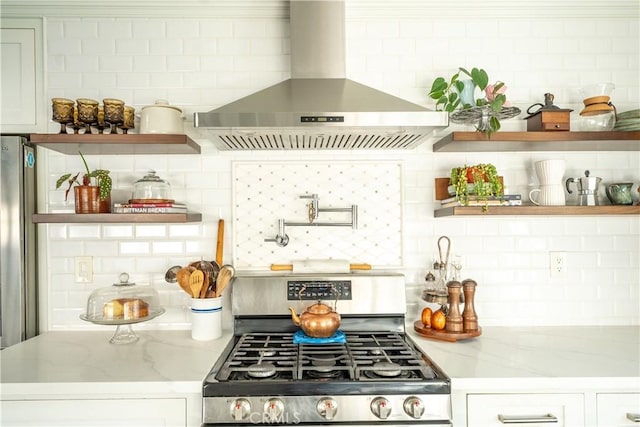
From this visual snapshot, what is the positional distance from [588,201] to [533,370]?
939 millimetres

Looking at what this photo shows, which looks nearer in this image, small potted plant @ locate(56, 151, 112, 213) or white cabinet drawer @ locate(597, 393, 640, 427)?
white cabinet drawer @ locate(597, 393, 640, 427)

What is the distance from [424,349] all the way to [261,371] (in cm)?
72

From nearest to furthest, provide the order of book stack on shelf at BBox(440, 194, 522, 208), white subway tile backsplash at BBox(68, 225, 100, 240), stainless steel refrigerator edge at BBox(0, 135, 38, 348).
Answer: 1. book stack on shelf at BBox(440, 194, 522, 208)
2. stainless steel refrigerator edge at BBox(0, 135, 38, 348)
3. white subway tile backsplash at BBox(68, 225, 100, 240)

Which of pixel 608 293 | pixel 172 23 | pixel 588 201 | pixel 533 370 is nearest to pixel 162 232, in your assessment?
pixel 172 23

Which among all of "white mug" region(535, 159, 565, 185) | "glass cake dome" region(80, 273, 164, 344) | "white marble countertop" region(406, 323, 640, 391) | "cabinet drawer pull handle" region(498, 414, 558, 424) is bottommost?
"cabinet drawer pull handle" region(498, 414, 558, 424)

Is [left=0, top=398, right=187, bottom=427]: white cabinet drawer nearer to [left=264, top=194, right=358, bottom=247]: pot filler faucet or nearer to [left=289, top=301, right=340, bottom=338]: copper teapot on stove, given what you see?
[left=289, top=301, right=340, bottom=338]: copper teapot on stove

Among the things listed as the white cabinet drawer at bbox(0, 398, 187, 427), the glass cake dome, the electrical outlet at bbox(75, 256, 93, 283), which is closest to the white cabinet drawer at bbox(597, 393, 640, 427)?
the white cabinet drawer at bbox(0, 398, 187, 427)

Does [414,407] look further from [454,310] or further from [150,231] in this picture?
[150,231]

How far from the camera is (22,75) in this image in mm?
2121

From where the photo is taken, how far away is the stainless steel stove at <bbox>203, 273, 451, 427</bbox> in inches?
55.2

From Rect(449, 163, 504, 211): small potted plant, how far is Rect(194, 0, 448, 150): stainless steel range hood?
283mm

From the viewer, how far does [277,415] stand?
1.39 metres

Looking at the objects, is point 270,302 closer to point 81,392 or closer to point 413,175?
point 81,392

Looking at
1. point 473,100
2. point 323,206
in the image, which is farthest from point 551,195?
point 323,206
